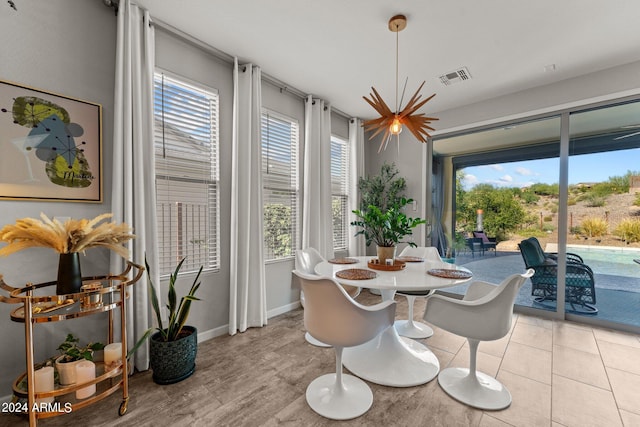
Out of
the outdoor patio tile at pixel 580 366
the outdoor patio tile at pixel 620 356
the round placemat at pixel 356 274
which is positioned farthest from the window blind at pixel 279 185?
the outdoor patio tile at pixel 620 356

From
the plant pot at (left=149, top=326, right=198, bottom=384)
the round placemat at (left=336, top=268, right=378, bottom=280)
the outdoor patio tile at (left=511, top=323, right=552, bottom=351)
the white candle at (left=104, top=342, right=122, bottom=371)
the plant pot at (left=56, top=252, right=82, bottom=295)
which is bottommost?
the outdoor patio tile at (left=511, top=323, right=552, bottom=351)

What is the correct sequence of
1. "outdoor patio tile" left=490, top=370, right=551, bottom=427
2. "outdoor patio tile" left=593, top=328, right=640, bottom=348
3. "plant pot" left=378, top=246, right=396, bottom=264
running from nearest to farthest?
"outdoor patio tile" left=490, top=370, right=551, bottom=427
"plant pot" left=378, top=246, right=396, bottom=264
"outdoor patio tile" left=593, top=328, right=640, bottom=348

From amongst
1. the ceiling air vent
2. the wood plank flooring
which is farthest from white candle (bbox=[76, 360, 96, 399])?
the ceiling air vent

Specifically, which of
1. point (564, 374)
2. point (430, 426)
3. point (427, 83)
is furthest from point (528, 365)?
point (427, 83)

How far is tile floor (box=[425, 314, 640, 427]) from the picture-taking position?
1647 millimetres

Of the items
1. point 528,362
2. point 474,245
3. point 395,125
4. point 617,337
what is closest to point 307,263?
point 395,125

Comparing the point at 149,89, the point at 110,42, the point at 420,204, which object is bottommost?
the point at 420,204

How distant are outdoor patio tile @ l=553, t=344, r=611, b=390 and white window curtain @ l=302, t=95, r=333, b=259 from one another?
8.68 feet

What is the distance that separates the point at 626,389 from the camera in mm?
1909

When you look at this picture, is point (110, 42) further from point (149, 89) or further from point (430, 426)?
point (430, 426)

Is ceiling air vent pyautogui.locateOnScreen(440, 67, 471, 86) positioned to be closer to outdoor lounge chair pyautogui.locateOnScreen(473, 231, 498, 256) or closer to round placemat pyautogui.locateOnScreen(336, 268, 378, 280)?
outdoor lounge chair pyautogui.locateOnScreen(473, 231, 498, 256)

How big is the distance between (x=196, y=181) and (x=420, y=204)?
11.1 ft

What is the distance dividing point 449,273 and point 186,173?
2.56 metres

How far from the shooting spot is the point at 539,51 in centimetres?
260
